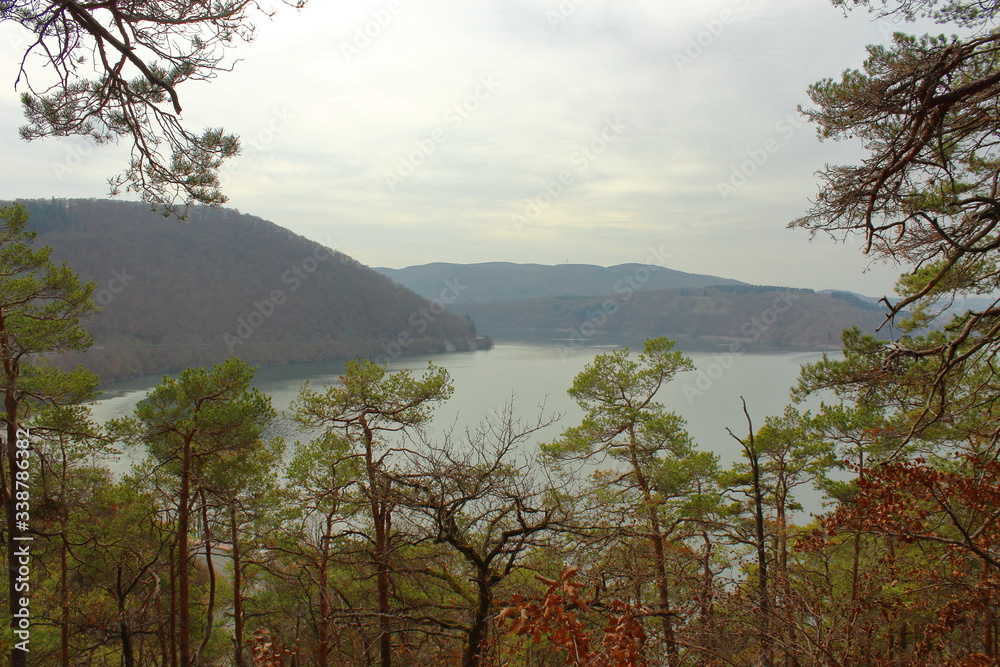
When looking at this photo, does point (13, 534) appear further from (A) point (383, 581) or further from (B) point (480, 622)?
(B) point (480, 622)

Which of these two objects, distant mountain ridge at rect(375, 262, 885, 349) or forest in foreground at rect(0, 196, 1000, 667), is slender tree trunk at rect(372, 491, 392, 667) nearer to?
forest in foreground at rect(0, 196, 1000, 667)

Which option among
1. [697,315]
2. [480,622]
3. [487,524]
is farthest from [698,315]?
[480,622]

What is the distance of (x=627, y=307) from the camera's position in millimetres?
130000

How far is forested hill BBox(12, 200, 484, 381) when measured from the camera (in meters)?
67.8

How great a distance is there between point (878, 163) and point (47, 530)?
25.1 ft

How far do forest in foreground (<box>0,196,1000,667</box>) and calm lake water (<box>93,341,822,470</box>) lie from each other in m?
7.29

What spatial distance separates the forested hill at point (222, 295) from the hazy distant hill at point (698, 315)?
1280 inches

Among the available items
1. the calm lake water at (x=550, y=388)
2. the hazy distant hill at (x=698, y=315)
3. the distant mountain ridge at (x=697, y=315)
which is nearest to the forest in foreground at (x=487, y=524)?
the calm lake water at (x=550, y=388)

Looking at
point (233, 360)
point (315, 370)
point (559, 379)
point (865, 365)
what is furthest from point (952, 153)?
point (315, 370)

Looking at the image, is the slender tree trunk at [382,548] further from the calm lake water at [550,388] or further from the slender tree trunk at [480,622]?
the calm lake water at [550,388]

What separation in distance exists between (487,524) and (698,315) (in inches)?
4496

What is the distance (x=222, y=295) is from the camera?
3206 inches

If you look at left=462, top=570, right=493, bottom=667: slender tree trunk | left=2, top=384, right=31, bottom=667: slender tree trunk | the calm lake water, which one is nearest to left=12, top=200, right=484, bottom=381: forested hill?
the calm lake water

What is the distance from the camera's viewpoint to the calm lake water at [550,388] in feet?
93.7
